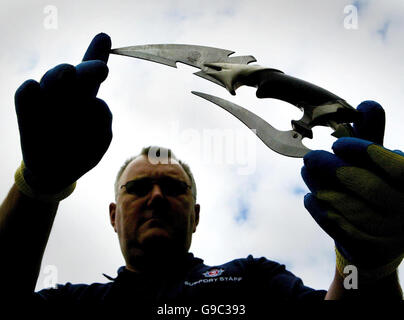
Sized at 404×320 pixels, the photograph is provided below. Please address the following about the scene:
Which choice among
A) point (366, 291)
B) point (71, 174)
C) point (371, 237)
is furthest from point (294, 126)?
point (71, 174)

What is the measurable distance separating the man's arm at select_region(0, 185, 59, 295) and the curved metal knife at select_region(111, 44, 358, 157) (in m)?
1.28

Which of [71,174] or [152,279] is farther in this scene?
[152,279]

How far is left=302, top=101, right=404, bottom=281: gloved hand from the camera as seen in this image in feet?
6.87

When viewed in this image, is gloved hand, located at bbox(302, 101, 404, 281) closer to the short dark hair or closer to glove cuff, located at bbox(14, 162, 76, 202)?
glove cuff, located at bbox(14, 162, 76, 202)

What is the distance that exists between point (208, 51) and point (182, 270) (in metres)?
1.74

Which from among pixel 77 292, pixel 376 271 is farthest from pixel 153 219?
pixel 376 271

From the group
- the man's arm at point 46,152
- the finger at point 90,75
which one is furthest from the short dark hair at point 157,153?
the finger at point 90,75

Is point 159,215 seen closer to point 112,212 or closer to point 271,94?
point 112,212

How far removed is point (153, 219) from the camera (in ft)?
11.3

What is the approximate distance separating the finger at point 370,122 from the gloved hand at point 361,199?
12.1 inches

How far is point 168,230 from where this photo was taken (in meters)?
3.45
